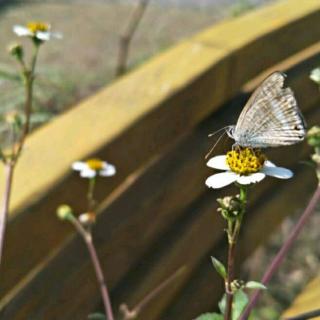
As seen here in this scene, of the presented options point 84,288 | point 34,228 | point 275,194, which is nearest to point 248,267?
point 275,194

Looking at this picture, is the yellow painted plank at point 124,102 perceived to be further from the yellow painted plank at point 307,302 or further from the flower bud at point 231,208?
the flower bud at point 231,208

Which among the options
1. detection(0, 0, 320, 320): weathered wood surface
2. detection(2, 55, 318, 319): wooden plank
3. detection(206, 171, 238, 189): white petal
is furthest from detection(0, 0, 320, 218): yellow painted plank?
detection(206, 171, 238, 189): white petal

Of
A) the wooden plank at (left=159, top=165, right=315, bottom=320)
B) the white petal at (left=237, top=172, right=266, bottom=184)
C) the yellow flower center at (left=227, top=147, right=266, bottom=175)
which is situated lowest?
the wooden plank at (left=159, top=165, right=315, bottom=320)

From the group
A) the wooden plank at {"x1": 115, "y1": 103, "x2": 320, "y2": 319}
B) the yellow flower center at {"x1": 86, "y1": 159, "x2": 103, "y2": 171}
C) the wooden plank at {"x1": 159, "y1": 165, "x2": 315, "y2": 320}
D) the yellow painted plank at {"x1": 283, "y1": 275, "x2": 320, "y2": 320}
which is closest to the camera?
the yellow painted plank at {"x1": 283, "y1": 275, "x2": 320, "y2": 320}

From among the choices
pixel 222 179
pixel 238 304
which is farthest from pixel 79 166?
pixel 222 179

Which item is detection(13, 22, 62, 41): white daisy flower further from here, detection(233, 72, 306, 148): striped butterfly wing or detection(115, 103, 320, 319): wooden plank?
detection(115, 103, 320, 319): wooden plank

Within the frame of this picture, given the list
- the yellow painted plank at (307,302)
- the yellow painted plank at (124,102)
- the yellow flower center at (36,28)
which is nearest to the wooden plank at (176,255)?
the yellow painted plank at (124,102)

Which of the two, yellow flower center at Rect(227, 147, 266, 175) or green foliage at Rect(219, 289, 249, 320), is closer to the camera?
yellow flower center at Rect(227, 147, 266, 175)
